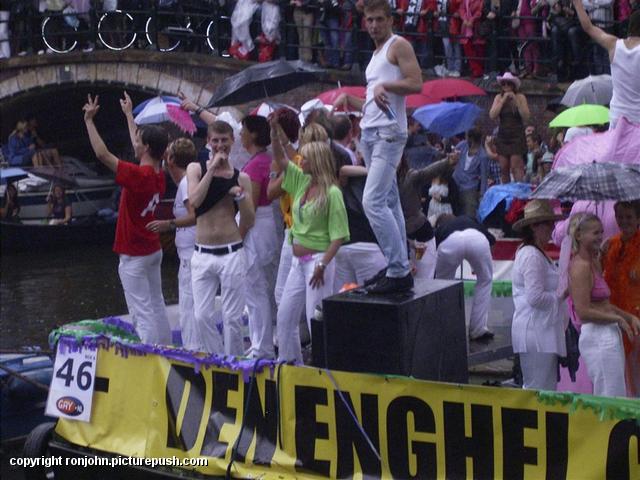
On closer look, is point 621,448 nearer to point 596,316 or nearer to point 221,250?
point 596,316

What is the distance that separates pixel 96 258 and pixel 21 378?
456 inches

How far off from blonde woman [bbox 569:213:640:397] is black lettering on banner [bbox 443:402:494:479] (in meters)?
0.93

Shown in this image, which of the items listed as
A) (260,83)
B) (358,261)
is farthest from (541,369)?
(260,83)

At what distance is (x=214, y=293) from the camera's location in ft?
26.7

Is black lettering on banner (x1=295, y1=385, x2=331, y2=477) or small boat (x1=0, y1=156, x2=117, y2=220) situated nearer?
black lettering on banner (x1=295, y1=385, x2=331, y2=477)

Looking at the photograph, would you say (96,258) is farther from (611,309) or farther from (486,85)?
(611,309)

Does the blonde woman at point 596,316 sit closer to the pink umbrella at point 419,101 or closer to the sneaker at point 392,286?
the sneaker at point 392,286

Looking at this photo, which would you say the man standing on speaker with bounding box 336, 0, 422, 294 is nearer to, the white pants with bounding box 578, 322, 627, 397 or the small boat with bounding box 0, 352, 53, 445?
the white pants with bounding box 578, 322, 627, 397

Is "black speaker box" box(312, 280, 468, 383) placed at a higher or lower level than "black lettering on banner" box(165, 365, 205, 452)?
higher

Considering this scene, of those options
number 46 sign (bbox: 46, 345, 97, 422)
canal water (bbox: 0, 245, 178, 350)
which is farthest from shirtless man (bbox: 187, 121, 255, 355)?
canal water (bbox: 0, 245, 178, 350)

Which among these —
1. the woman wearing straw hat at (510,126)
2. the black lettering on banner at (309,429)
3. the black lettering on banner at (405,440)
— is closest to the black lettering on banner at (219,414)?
the black lettering on banner at (309,429)

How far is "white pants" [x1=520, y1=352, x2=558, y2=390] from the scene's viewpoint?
7.32 metres

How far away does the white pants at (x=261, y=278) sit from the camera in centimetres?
846

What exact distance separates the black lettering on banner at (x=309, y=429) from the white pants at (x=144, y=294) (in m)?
2.26
